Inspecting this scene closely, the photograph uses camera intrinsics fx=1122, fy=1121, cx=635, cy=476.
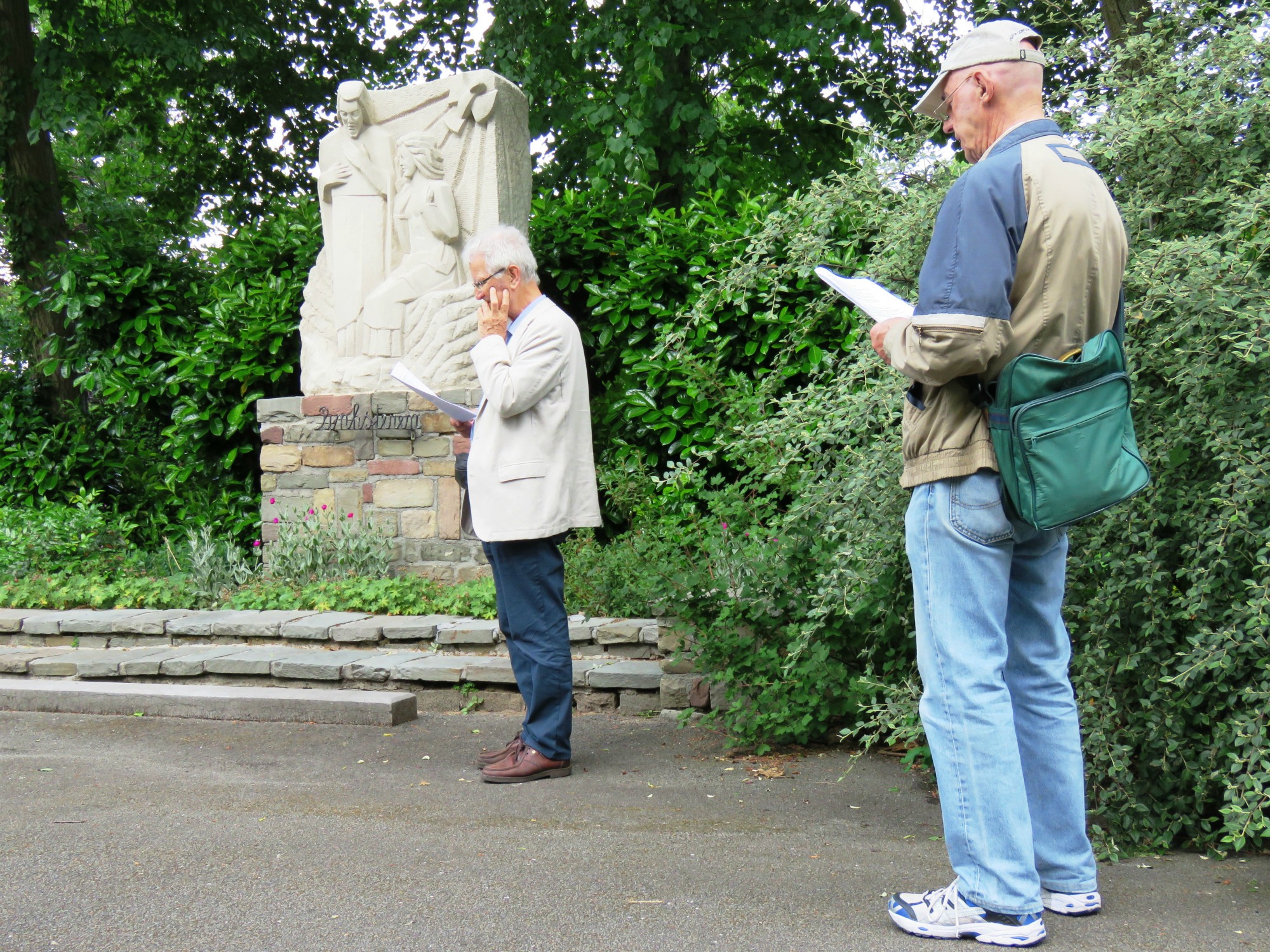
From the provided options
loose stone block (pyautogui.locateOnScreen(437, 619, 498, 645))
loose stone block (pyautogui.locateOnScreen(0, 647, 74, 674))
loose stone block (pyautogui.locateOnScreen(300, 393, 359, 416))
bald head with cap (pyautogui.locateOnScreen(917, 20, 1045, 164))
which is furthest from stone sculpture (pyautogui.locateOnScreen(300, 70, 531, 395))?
bald head with cap (pyautogui.locateOnScreen(917, 20, 1045, 164))

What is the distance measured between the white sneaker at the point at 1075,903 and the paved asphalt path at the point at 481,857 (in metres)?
0.03

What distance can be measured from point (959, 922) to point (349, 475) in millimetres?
5542

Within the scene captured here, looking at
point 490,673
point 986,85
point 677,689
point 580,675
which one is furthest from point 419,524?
point 986,85

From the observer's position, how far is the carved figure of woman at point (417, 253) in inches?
284

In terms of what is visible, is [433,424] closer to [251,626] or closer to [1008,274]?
[251,626]

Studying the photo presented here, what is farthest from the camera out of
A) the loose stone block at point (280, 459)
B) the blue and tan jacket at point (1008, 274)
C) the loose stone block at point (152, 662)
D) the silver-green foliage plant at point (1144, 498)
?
the loose stone block at point (280, 459)

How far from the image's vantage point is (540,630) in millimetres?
3875

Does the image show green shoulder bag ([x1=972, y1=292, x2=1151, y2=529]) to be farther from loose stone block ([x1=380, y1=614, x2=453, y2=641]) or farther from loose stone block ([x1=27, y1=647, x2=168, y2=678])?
loose stone block ([x1=27, y1=647, x2=168, y2=678])

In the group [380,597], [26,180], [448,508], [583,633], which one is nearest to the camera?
[583,633]

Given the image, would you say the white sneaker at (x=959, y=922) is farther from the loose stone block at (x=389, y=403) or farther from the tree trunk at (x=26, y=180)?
the tree trunk at (x=26, y=180)

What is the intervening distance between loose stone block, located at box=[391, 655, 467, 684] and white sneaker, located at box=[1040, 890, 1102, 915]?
2.95m

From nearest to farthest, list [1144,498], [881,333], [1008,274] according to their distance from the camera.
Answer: [1008,274], [881,333], [1144,498]

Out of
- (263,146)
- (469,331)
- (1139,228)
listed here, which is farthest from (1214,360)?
(263,146)

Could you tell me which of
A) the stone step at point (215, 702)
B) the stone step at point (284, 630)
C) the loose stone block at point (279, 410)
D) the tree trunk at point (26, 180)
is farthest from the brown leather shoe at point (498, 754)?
the tree trunk at point (26, 180)
